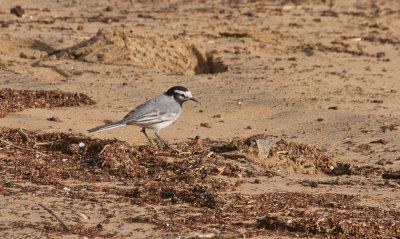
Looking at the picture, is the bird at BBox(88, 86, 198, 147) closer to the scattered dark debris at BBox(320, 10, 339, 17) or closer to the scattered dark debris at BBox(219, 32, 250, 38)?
the scattered dark debris at BBox(219, 32, 250, 38)

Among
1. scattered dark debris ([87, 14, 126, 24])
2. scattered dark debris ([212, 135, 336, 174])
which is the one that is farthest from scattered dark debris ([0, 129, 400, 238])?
scattered dark debris ([87, 14, 126, 24])

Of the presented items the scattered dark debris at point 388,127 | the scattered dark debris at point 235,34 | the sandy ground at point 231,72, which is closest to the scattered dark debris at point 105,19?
the sandy ground at point 231,72

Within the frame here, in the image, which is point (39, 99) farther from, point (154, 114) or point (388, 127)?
point (388, 127)

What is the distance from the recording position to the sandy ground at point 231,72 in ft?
25.2

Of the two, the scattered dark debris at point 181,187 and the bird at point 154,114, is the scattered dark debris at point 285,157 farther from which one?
the bird at point 154,114

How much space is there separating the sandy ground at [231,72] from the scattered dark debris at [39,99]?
27 cm

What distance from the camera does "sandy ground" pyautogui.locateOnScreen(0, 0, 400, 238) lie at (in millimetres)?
7695

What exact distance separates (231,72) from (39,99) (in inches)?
139

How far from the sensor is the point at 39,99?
9414 mm

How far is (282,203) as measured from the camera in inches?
206

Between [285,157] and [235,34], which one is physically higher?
[235,34]

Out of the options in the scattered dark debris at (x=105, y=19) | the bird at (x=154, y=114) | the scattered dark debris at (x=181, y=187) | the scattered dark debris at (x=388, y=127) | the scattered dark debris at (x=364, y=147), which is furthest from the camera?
the scattered dark debris at (x=105, y=19)

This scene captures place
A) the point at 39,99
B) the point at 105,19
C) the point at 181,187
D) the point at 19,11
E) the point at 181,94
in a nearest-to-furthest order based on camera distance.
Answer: the point at 181,187 → the point at 181,94 → the point at 39,99 → the point at 105,19 → the point at 19,11

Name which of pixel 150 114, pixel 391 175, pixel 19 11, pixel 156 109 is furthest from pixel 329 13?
pixel 391 175
